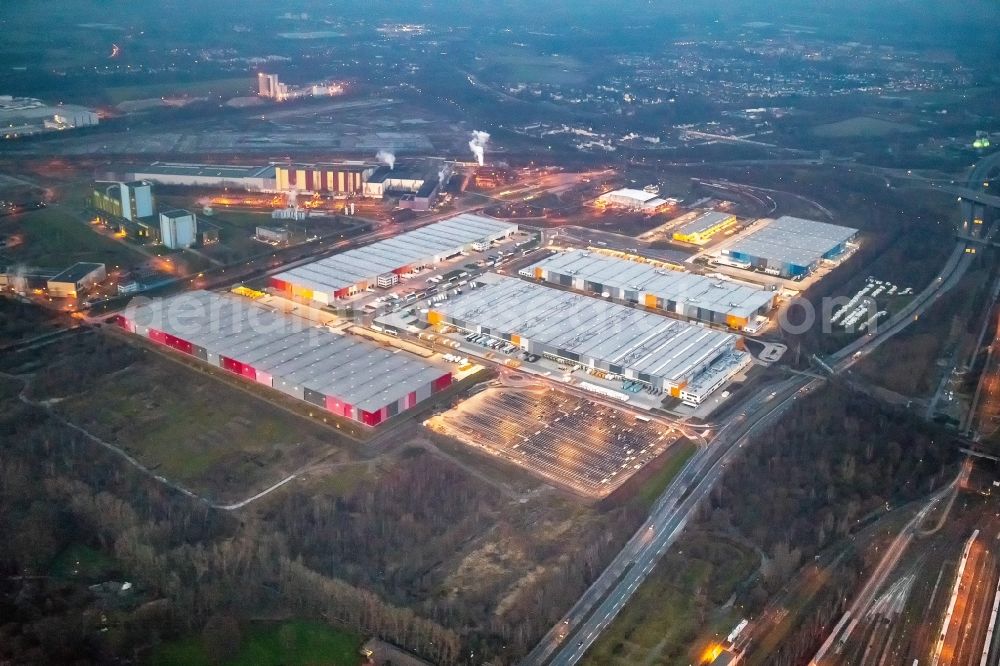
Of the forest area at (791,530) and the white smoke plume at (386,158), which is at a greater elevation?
the white smoke plume at (386,158)

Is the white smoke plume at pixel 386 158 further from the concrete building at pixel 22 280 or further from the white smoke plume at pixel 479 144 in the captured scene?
the concrete building at pixel 22 280

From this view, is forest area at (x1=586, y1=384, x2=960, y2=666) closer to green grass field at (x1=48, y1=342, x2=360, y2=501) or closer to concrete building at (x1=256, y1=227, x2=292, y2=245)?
green grass field at (x1=48, y1=342, x2=360, y2=501)

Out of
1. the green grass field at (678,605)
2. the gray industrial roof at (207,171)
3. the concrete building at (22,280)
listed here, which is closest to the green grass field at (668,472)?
the green grass field at (678,605)

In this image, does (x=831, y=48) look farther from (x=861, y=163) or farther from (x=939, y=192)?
(x=939, y=192)

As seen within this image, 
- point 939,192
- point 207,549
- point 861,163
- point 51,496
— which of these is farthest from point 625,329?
point 861,163

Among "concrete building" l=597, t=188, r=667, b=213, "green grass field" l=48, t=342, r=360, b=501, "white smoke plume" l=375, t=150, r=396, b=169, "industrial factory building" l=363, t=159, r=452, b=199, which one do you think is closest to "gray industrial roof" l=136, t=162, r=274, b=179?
"industrial factory building" l=363, t=159, r=452, b=199

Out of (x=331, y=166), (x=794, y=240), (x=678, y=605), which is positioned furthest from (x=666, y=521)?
(x=331, y=166)
